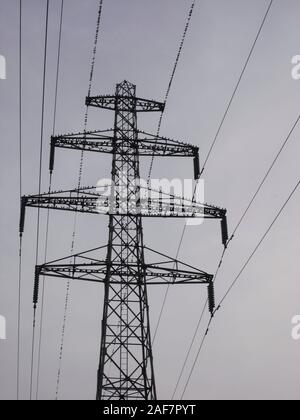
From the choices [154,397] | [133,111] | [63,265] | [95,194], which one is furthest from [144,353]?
[133,111]

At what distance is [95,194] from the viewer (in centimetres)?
2042

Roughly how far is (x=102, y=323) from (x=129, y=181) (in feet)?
19.1

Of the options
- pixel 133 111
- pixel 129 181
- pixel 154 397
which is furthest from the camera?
pixel 133 111

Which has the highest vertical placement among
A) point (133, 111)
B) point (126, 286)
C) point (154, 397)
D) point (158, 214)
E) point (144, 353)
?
point (133, 111)

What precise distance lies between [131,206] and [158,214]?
1275 mm

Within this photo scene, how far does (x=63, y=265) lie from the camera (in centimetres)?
2017

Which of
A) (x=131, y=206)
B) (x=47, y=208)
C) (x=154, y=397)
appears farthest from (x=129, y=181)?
(x=154, y=397)

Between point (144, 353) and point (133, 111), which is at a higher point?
point (133, 111)

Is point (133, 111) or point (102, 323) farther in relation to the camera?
point (133, 111)
